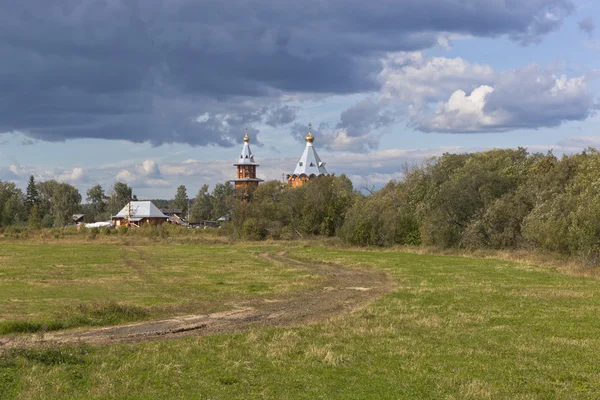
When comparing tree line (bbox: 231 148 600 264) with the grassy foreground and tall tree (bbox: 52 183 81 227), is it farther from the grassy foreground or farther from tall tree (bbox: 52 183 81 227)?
tall tree (bbox: 52 183 81 227)

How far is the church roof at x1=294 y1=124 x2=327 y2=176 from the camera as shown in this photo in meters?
107

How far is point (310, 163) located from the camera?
4250 inches

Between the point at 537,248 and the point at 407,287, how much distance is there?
819 inches

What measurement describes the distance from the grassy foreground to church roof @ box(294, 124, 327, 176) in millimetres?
80185

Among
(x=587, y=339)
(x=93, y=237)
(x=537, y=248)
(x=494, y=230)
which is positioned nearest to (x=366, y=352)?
(x=587, y=339)

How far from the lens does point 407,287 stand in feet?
92.1

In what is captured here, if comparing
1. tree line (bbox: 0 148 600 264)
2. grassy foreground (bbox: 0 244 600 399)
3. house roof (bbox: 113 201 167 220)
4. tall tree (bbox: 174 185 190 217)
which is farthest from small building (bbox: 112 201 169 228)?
grassy foreground (bbox: 0 244 600 399)

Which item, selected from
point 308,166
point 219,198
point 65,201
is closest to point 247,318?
point 308,166

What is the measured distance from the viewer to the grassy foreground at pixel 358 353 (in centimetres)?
1149

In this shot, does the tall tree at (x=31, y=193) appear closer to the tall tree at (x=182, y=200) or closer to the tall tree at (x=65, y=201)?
the tall tree at (x=65, y=201)

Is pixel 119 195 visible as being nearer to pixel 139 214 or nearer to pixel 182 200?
pixel 182 200

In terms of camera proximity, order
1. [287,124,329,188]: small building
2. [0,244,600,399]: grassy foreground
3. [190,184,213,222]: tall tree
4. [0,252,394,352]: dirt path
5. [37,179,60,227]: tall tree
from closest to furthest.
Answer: [0,244,600,399]: grassy foreground → [0,252,394,352]: dirt path → [287,124,329,188]: small building → [37,179,60,227]: tall tree → [190,184,213,222]: tall tree

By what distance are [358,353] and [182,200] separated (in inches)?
6624

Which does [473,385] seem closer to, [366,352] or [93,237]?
[366,352]
